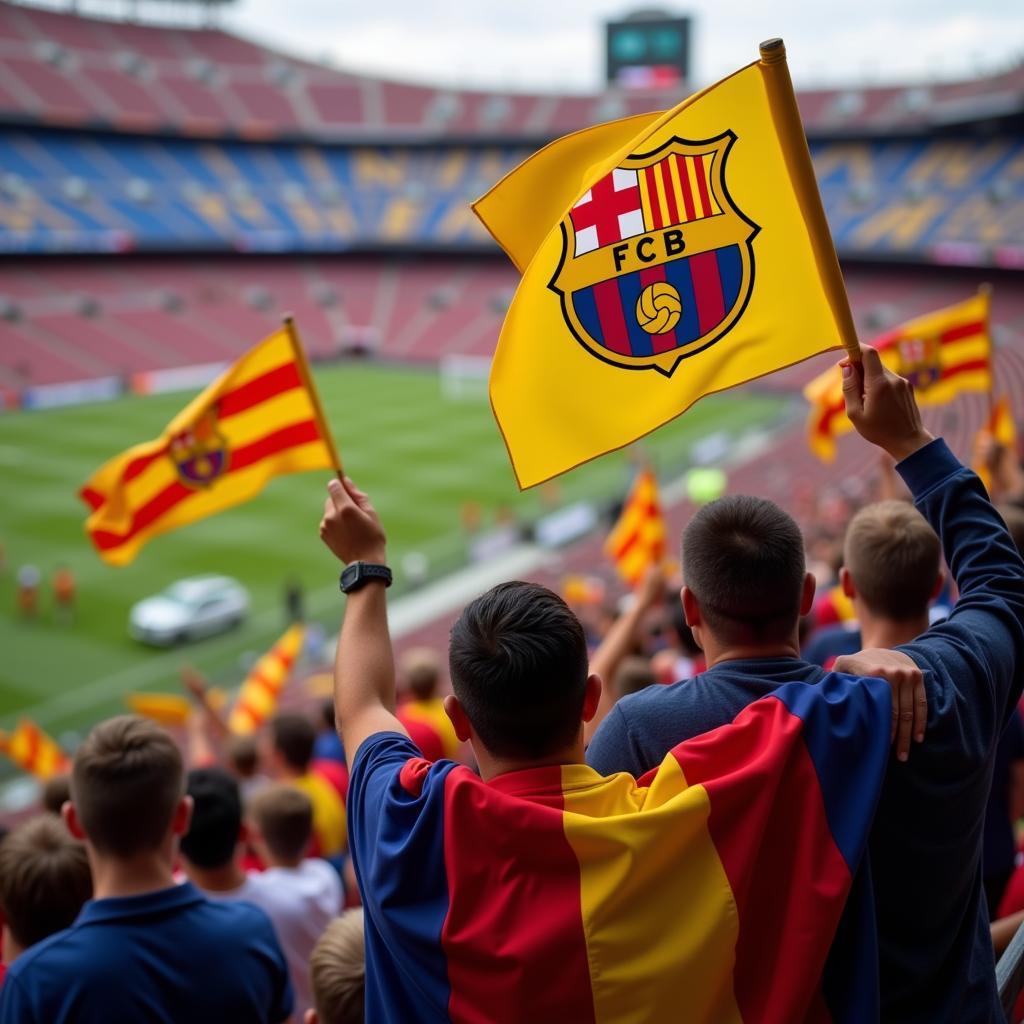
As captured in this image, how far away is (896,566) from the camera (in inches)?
115

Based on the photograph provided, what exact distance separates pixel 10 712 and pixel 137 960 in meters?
14.2

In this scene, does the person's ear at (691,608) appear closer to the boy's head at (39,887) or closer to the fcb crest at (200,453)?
the boy's head at (39,887)

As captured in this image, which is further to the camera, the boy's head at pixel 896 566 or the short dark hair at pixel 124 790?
the boy's head at pixel 896 566

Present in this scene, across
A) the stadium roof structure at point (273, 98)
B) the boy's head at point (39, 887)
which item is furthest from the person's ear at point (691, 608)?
the stadium roof structure at point (273, 98)

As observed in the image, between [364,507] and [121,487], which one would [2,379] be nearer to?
[121,487]

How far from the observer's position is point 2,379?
36.7 metres

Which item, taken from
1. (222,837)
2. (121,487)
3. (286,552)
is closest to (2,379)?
(286,552)

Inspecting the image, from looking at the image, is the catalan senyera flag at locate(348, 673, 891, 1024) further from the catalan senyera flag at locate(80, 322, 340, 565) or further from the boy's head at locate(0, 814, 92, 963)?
the catalan senyera flag at locate(80, 322, 340, 565)

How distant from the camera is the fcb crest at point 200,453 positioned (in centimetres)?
540

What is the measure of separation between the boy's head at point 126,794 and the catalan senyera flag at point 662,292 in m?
1.17

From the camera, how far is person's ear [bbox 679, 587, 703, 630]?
230 cm

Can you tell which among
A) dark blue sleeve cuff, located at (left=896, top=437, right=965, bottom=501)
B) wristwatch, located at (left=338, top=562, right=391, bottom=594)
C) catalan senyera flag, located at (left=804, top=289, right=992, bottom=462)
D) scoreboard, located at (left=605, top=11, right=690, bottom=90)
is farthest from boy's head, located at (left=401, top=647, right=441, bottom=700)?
scoreboard, located at (left=605, top=11, right=690, bottom=90)

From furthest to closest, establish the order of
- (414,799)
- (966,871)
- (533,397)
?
(533,397) → (966,871) → (414,799)

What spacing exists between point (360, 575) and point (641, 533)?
7.25m
